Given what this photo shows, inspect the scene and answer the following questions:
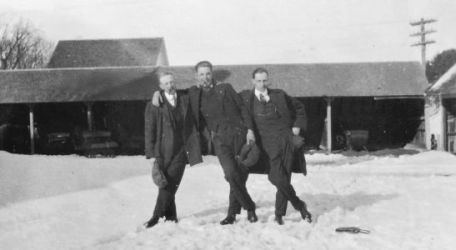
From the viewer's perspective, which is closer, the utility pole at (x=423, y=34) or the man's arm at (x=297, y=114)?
the man's arm at (x=297, y=114)

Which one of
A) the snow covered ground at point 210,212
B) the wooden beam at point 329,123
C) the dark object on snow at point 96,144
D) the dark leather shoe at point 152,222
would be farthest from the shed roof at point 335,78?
the dark leather shoe at point 152,222

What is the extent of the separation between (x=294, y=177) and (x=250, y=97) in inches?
230

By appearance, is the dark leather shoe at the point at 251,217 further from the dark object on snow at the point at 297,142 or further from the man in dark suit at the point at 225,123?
the dark object on snow at the point at 297,142

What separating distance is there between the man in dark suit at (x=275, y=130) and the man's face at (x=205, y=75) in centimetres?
49

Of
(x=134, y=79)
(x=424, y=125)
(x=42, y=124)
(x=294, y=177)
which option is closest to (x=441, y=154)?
(x=424, y=125)

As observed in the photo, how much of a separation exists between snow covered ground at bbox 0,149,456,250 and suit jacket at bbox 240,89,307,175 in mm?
698

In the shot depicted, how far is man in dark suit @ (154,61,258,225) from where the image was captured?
265 inches

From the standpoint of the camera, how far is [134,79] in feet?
87.7

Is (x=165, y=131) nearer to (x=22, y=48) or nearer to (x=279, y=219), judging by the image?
(x=279, y=219)

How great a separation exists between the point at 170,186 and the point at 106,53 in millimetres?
29657

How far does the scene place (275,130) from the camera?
6.88 metres

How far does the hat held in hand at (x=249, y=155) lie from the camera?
22.2ft

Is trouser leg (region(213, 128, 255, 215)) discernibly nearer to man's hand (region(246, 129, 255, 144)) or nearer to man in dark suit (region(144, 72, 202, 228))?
man's hand (region(246, 129, 255, 144))

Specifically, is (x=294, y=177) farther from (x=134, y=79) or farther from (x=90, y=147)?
(x=134, y=79)
